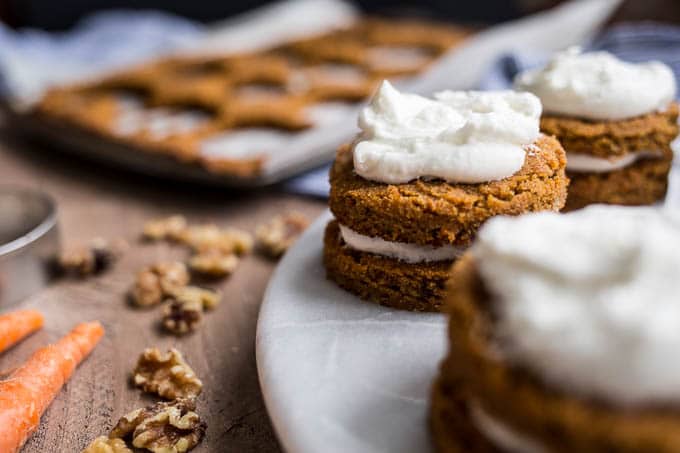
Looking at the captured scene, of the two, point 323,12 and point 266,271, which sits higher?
point 323,12

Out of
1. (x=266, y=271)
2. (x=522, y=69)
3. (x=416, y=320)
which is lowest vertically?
(x=266, y=271)

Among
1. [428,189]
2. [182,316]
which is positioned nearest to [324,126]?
[182,316]

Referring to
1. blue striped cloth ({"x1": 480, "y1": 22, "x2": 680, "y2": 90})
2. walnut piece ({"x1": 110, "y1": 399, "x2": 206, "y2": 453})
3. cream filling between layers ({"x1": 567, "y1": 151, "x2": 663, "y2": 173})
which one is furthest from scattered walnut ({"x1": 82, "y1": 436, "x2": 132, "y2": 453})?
blue striped cloth ({"x1": 480, "y1": 22, "x2": 680, "y2": 90})

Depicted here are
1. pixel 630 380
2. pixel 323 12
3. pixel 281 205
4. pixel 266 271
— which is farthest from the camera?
pixel 323 12

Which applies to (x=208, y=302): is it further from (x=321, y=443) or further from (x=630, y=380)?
(x=630, y=380)

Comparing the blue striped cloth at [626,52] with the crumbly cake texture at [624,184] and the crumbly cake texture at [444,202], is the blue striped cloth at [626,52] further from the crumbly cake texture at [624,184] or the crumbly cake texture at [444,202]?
the crumbly cake texture at [444,202]

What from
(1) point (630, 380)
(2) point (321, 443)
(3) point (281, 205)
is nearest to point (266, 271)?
(3) point (281, 205)

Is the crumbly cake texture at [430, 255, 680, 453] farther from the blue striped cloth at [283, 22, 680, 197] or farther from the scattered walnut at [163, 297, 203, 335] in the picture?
the blue striped cloth at [283, 22, 680, 197]

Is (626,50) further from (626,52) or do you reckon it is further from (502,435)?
(502,435)

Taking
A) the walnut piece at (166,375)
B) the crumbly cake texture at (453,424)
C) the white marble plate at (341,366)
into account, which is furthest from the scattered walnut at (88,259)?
the crumbly cake texture at (453,424)
